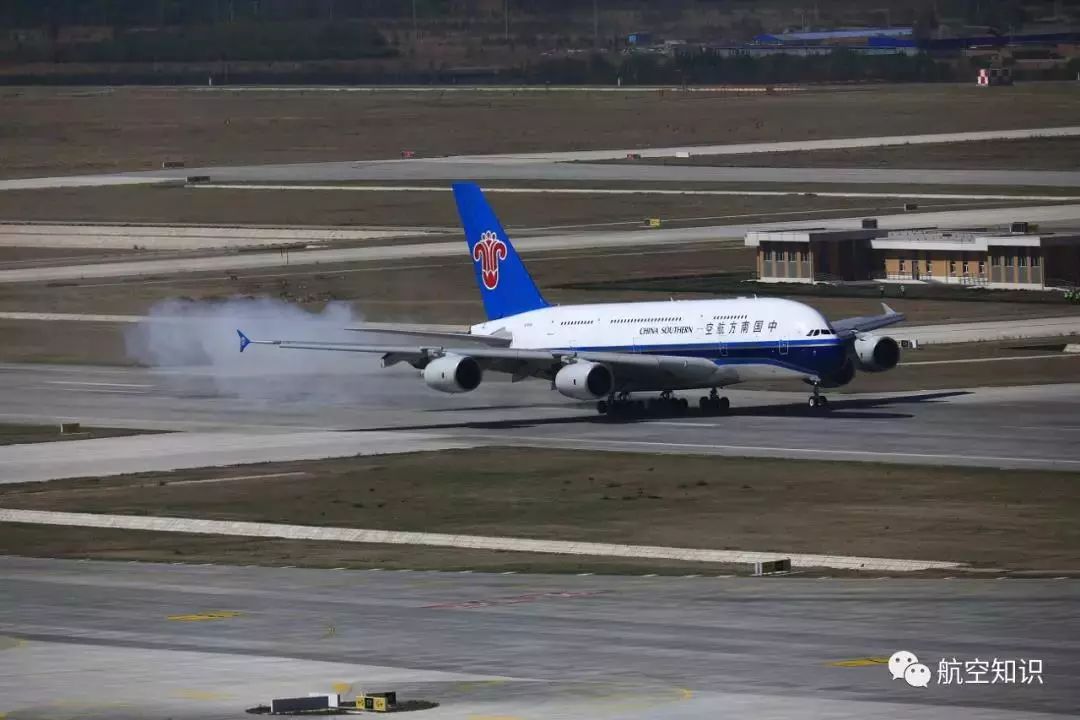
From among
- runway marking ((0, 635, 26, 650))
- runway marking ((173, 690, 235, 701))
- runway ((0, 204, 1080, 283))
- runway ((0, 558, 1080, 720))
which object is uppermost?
runway ((0, 204, 1080, 283))

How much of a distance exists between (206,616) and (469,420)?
42005 mm

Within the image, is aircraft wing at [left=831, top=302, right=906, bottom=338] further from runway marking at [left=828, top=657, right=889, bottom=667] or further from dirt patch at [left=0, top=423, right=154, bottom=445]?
runway marking at [left=828, top=657, right=889, bottom=667]

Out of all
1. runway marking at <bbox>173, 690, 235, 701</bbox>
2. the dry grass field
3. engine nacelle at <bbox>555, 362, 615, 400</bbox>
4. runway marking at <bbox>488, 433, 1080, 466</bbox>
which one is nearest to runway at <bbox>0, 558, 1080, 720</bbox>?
runway marking at <bbox>173, 690, 235, 701</bbox>

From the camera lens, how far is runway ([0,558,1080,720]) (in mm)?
37375

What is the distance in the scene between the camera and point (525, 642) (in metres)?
44.1

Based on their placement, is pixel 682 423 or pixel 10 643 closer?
pixel 10 643

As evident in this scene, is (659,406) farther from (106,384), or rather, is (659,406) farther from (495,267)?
(106,384)

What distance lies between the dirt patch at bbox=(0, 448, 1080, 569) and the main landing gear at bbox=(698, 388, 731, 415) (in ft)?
38.3

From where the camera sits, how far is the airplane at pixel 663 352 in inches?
3342

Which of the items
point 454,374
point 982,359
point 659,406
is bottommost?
point 982,359

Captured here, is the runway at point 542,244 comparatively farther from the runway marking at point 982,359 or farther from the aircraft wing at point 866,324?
the aircraft wing at point 866,324

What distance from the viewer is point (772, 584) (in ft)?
169

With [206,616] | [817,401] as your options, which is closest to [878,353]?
[817,401]

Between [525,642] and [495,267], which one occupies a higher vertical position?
[495,267]
